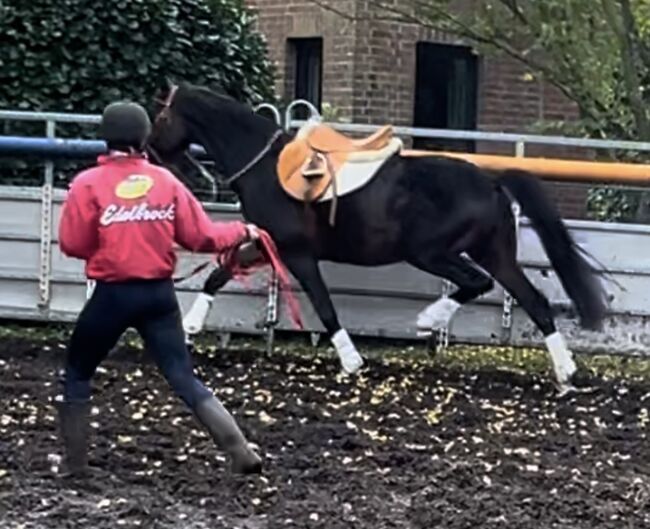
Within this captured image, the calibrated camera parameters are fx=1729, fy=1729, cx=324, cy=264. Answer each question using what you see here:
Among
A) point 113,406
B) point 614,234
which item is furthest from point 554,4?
point 113,406

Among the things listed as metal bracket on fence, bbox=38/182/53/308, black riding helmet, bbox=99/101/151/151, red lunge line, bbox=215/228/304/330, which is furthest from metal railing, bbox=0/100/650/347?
black riding helmet, bbox=99/101/151/151

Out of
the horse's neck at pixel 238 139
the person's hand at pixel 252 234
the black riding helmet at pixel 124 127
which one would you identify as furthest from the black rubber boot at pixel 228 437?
the horse's neck at pixel 238 139

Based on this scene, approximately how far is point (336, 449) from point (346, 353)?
2.63 metres

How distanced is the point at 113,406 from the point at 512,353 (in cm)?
455

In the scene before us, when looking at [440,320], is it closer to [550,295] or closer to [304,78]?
[550,295]

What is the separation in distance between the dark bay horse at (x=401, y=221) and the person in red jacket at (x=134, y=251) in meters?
3.63

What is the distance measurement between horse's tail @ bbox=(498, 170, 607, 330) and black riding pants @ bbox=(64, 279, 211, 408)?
4069 mm

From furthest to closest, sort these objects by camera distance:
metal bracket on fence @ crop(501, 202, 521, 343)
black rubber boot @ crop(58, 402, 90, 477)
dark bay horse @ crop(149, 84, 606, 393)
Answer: metal bracket on fence @ crop(501, 202, 521, 343) → dark bay horse @ crop(149, 84, 606, 393) → black rubber boot @ crop(58, 402, 90, 477)

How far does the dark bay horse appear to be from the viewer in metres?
11.1

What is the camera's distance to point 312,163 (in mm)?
11188

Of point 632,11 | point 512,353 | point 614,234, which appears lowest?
point 512,353

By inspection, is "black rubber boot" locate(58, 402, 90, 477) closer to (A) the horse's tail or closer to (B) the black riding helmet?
(B) the black riding helmet

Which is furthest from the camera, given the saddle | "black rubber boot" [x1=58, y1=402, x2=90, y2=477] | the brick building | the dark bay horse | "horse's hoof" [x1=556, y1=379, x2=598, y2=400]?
the brick building

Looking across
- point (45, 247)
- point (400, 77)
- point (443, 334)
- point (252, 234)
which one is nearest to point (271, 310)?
point (443, 334)
